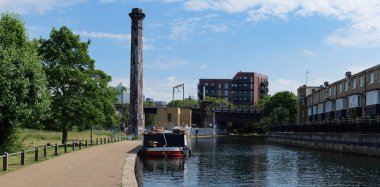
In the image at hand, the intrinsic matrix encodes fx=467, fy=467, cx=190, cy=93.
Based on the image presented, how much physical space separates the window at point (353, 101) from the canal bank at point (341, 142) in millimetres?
9106

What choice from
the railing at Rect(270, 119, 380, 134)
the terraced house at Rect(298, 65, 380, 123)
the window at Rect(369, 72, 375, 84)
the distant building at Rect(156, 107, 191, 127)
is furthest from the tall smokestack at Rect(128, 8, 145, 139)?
the distant building at Rect(156, 107, 191, 127)

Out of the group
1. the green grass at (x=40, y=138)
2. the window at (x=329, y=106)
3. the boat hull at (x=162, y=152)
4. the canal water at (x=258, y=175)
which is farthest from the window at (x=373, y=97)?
the green grass at (x=40, y=138)

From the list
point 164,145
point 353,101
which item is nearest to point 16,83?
point 164,145

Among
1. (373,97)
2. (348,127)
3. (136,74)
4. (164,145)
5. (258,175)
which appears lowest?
(258,175)

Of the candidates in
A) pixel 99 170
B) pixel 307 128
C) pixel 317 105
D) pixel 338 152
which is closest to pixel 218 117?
pixel 317 105

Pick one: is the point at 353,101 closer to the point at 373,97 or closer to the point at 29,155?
the point at 373,97

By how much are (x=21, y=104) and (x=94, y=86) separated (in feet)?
60.5

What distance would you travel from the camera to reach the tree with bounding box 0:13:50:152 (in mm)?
30469

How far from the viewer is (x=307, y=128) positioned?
240ft

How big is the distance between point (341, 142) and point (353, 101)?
858 inches

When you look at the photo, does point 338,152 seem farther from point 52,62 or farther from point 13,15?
point 13,15

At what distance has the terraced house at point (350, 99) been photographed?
63656mm

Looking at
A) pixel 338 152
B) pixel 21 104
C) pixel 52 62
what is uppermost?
pixel 52 62

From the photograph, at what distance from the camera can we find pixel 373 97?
6303 centimetres
